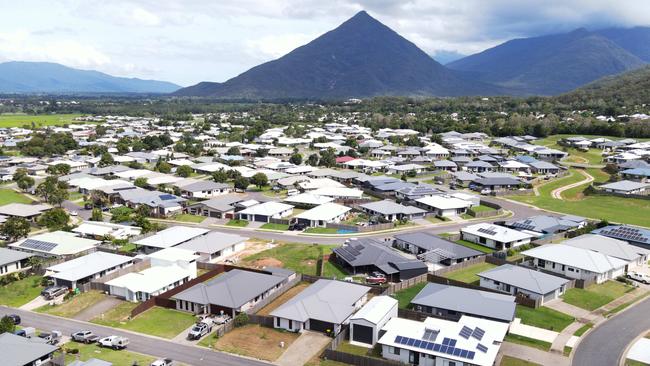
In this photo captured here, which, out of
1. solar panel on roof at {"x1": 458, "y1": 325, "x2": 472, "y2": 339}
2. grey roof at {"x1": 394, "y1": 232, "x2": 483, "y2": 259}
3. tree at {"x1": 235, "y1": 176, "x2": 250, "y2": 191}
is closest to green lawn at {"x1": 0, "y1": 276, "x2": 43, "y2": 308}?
solar panel on roof at {"x1": 458, "y1": 325, "x2": 472, "y2": 339}

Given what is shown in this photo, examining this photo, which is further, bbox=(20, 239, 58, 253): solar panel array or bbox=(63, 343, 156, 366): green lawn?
bbox=(20, 239, 58, 253): solar panel array

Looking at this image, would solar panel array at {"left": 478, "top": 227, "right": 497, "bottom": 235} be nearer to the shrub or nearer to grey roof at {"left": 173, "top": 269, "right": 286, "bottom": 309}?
grey roof at {"left": 173, "top": 269, "right": 286, "bottom": 309}

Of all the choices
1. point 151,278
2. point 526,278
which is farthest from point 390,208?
point 151,278

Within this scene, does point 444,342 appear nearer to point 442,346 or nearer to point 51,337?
point 442,346

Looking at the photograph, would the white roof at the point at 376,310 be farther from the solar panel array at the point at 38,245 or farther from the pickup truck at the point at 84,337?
the solar panel array at the point at 38,245

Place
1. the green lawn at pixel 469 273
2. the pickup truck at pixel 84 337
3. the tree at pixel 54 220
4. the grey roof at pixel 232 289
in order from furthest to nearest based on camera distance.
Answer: the tree at pixel 54 220, the green lawn at pixel 469 273, the grey roof at pixel 232 289, the pickup truck at pixel 84 337

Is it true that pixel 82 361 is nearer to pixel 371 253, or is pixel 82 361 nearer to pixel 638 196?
pixel 371 253

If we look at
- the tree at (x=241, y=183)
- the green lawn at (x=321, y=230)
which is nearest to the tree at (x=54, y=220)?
the tree at (x=241, y=183)
